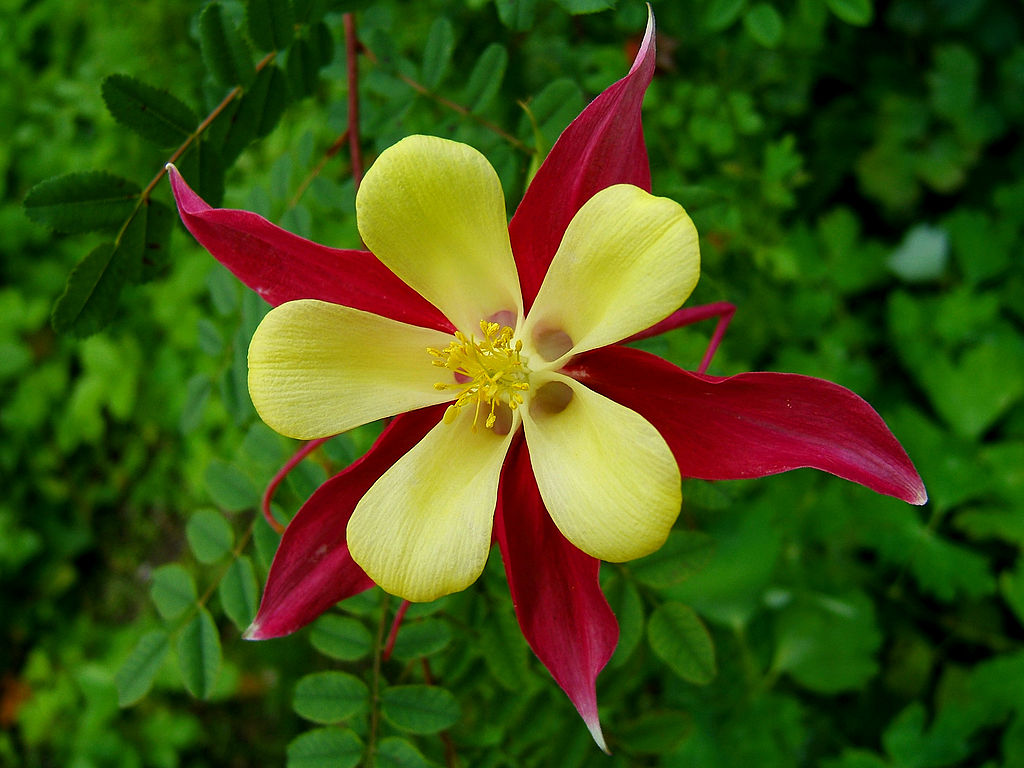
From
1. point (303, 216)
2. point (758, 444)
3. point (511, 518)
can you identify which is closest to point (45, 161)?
point (303, 216)

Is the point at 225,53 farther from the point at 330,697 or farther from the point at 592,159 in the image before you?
the point at 330,697

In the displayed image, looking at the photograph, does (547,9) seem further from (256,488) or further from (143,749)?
(143,749)

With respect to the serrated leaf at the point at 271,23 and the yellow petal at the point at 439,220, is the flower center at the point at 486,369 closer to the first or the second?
the yellow petal at the point at 439,220

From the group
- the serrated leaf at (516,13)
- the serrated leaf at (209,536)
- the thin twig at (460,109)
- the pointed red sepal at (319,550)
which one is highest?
the serrated leaf at (516,13)

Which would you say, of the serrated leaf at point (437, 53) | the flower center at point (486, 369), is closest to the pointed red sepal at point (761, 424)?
the flower center at point (486, 369)

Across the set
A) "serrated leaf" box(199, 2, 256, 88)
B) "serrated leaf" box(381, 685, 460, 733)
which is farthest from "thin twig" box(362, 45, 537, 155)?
Answer: "serrated leaf" box(381, 685, 460, 733)

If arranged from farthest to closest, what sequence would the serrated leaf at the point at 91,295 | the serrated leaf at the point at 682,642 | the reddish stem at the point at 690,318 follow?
the serrated leaf at the point at 682,642, the serrated leaf at the point at 91,295, the reddish stem at the point at 690,318
